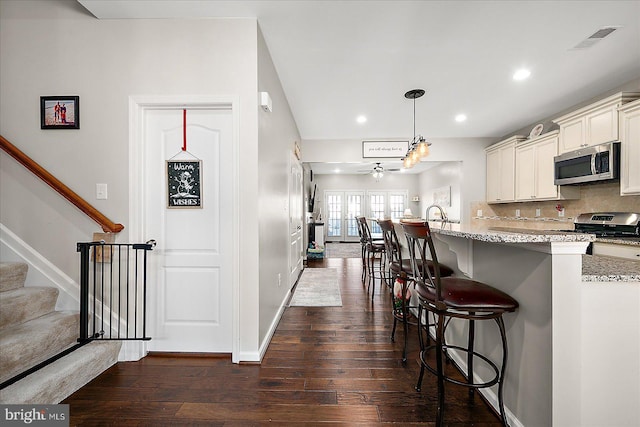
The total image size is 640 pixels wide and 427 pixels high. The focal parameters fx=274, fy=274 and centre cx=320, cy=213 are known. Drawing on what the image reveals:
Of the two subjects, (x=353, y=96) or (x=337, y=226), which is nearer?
(x=353, y=96)

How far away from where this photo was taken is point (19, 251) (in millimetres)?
2156

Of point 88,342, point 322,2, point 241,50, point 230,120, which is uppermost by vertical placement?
point 322,2

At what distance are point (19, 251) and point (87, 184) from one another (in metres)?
0.73

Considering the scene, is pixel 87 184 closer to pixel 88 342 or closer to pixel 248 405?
pixel 88 342

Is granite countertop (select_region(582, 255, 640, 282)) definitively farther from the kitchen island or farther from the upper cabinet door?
the upper cabinet door

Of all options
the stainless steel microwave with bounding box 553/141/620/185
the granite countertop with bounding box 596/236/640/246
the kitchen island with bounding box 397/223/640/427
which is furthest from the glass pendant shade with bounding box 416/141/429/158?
the kitchen island with bounding box 397/223/640/427

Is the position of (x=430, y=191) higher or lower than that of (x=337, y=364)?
higher

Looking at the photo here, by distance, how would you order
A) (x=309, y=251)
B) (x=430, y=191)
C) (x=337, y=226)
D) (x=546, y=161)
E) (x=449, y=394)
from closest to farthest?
1. (x=449, y=394)
2. (x=546, y=161)
3. (x=309, y=251)
4. (x=430, y=191)
5. (x=337, y=226)

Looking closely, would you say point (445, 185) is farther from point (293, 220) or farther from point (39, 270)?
point (39, 270)

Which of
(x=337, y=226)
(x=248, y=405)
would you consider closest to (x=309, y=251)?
(x=337, y=226)

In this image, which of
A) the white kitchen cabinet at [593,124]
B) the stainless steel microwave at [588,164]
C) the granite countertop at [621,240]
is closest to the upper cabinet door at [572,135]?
the white kitchen cabinet at [593,124]

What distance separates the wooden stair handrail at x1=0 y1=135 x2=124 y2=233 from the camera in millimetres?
2070

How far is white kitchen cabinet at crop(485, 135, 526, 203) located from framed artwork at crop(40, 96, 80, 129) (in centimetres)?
596

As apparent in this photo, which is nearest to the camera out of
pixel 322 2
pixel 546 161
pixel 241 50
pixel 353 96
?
pixel 322 2
